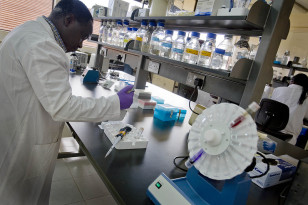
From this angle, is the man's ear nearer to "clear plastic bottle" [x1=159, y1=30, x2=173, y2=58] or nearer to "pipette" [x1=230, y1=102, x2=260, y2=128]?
"clear plastic bottle" [x1=159, y1=30, x2=173, y2=58]

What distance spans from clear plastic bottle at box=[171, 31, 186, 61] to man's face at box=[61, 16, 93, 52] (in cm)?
57

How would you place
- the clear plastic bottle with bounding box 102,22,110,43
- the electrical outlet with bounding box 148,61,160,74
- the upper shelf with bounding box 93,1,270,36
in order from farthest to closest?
1. the clear plastic bottle with bounding box 102,22,110,43
2. the electrical outlet with bounding box 148,61,160,74
3. the upper shelf with bounding box 93,1,270,36

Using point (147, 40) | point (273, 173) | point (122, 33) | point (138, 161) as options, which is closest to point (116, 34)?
point (122, 33)

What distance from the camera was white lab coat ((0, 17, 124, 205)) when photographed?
0.86m

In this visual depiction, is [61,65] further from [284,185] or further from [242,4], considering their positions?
[284,185]

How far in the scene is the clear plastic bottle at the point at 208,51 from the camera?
48.3 inches

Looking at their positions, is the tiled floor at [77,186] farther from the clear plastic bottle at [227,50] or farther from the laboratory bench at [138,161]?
the clear plastic bottle at [227,50]

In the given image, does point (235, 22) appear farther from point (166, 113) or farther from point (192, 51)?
point (166, 113)

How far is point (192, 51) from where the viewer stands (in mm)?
1293

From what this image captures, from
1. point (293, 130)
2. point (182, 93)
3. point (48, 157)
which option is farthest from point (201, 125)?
point (293, 130)

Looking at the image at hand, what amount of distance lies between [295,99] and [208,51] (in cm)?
289

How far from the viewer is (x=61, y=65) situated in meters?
0.91

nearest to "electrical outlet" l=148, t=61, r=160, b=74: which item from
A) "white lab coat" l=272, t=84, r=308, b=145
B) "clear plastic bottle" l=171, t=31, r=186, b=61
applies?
"clear plastic bottle" l=171, t=31, r=186, b=61

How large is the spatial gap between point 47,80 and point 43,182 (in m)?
0.60
